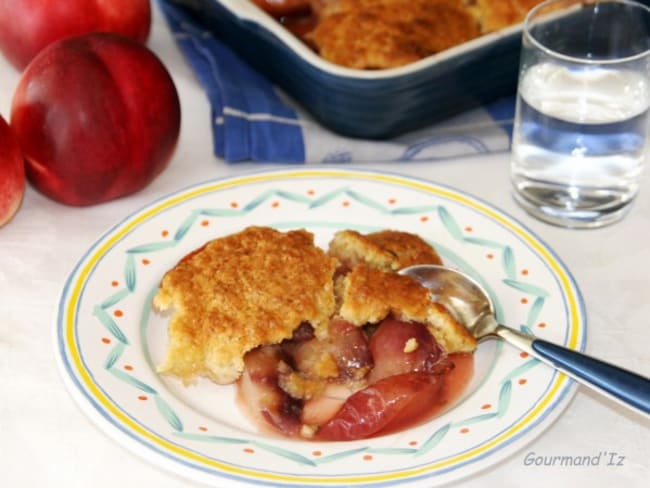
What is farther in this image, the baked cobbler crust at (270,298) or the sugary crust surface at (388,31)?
the sugary crust surface at (388,31)

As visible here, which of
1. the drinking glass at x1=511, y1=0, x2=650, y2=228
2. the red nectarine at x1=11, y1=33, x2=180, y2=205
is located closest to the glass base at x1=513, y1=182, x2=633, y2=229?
the drinking glass at x1=511, y1=0, x2=650, y2=228

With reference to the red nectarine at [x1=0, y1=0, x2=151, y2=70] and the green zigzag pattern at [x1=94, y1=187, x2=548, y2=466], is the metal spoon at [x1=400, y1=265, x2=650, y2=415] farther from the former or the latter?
the red nectarine at [x1=0, y1=0, x2=151, y2=70]

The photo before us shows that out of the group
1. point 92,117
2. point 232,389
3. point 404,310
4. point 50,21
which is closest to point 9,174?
point 92,117

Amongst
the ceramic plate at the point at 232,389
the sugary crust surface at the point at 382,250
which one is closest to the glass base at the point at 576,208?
the ceramic plate at the point at 232,389

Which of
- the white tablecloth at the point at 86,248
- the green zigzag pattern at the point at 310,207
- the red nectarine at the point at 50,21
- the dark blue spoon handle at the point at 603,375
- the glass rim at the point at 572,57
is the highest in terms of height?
the glass rim at the point at 572,57

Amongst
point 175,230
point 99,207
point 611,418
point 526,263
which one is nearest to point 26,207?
point 99,207

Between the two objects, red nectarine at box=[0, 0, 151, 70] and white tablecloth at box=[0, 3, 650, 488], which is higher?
red nectarine at box=[0, 0, 151, 70]

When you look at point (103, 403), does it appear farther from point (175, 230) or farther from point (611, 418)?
point (611, 418)

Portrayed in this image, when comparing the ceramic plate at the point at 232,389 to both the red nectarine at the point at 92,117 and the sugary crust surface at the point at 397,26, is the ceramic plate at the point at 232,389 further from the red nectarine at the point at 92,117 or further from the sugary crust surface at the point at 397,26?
the sugary crust surface at the point at 397,26
